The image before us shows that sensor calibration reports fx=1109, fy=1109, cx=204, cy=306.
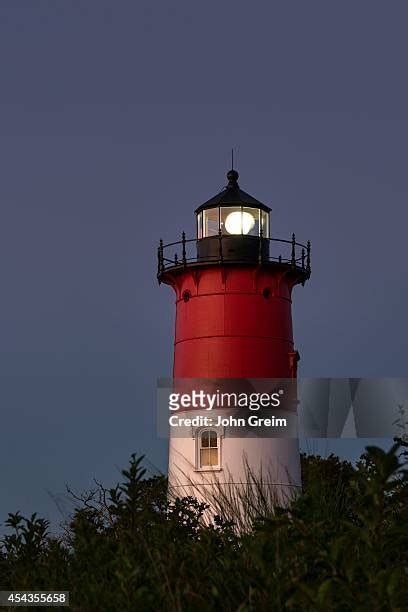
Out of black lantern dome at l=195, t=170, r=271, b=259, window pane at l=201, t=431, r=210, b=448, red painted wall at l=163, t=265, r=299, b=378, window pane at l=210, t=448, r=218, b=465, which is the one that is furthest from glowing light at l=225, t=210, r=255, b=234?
window pane at l=210, t=448, r=218, b=465

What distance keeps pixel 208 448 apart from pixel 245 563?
2115 centimetres

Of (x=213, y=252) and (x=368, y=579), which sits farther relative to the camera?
(x=213, y=252)

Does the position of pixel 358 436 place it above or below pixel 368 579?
above

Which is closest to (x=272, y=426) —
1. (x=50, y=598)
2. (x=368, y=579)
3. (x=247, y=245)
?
(x=247, y=245)

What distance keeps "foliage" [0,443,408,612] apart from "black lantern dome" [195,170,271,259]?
18.9 metres

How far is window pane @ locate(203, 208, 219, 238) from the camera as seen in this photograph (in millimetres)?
29938

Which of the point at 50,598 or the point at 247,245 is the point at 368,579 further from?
the point at 247,245

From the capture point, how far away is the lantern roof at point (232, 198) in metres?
29.9

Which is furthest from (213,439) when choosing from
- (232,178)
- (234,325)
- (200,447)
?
(232,178)

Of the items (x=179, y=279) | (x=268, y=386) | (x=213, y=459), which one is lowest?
(x=213, y=459)

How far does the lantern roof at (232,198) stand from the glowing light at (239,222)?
0.90 ft

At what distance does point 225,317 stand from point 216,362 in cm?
122

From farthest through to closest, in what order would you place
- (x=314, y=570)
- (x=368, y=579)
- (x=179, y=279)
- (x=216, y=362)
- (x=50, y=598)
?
(x=179, y=279) → (x=216, y=362) → (x=50, y=598) → (x=314, y=570) → (x=368, y=579)

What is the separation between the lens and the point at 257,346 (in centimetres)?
2881
